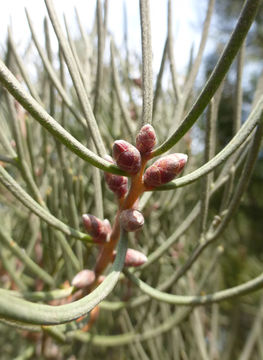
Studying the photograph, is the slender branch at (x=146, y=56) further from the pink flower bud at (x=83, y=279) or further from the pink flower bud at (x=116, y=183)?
the pink flower bud at (x=83, y=279)

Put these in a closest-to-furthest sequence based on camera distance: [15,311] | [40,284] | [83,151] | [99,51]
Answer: [15,311], [83,151], [99,51], [40,284]

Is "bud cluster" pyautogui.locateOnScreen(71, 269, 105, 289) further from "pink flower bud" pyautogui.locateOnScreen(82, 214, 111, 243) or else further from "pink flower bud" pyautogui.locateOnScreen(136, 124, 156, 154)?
"pink flower bud" pyautogui.locateOnScreen(136, 124, 156, 154)

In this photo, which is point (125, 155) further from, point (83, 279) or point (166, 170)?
point (83, 279)

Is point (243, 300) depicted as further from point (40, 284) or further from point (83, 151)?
point (83, 151)

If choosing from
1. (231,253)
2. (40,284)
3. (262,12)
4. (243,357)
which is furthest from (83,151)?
(262,12)

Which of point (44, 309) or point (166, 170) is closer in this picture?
point (44, 309)

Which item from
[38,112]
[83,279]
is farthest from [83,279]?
[38,112]

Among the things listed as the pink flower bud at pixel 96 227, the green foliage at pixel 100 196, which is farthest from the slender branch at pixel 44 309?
the pink flower bud at pixel 96 227
